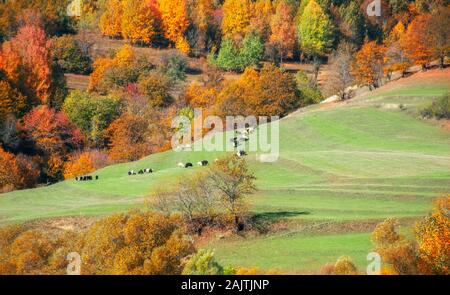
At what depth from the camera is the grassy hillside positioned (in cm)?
5731

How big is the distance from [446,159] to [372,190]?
15.8 metres

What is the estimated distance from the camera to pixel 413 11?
620 ft

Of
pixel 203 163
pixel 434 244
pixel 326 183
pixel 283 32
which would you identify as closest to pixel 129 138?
pixel 203 163

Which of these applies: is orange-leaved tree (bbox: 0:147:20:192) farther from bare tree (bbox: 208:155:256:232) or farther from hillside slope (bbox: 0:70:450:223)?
bare tree (bbox: 208:155:256:232)

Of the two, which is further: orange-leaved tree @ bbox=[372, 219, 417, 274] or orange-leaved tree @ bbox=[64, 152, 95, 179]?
orange-leaved tree @ bbox=[64, 152, 95, 179]

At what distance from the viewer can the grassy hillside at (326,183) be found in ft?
188

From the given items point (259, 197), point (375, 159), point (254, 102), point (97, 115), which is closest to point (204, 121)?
point (254, 102)

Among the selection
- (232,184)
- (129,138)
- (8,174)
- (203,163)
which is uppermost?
(232,184)

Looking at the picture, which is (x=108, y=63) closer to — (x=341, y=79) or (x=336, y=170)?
(x=341, y=79)

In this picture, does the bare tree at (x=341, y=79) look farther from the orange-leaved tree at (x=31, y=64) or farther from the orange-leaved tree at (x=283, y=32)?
the orange-leaved tree at (x=31, y=64)

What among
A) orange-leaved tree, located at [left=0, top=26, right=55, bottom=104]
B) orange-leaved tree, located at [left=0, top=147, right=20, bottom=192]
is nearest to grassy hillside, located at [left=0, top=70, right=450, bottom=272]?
orange-leaved tree, located at [left=0, top=147, right=20, bottom=192]

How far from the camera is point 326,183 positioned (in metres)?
75.8

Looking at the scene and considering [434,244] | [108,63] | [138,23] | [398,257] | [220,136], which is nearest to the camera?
[398,257]
